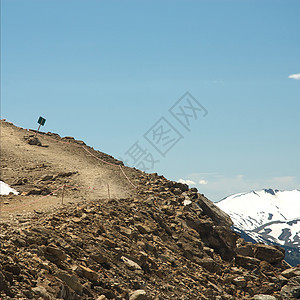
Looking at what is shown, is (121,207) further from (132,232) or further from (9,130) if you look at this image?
(9,130)

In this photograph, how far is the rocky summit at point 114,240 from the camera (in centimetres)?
1473

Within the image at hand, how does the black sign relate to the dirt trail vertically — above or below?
above

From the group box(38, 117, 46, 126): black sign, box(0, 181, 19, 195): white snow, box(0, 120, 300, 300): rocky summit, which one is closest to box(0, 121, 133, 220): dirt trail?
box(0, 120, 300, 300): rocky summit

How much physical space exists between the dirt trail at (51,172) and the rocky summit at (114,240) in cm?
8

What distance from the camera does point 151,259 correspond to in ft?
67.5

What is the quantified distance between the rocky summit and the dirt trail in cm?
8

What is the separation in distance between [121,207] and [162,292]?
7.26 m

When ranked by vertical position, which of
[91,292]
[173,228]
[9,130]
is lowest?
[91,292]

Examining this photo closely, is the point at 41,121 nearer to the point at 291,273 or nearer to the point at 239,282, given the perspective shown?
the point at 239,282

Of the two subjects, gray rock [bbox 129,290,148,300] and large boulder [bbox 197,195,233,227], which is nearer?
gray rock [bbox 129,290,148,300]

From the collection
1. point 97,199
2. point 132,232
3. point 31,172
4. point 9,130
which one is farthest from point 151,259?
point 9,130

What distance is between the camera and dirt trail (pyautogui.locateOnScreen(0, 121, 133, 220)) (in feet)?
83.6

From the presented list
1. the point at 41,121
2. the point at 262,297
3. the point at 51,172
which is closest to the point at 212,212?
the point at 262,297

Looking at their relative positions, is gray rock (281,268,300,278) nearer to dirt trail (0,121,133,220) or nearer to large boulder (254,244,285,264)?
large boulder (254,244,285,264)
